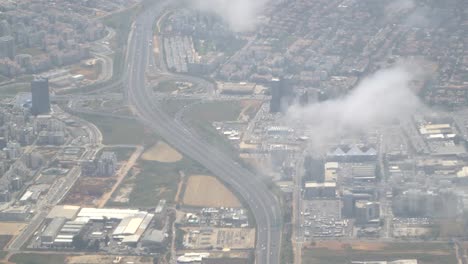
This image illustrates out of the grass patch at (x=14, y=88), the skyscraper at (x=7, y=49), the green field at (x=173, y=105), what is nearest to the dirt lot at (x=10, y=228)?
the green field at (x=173, y=105)

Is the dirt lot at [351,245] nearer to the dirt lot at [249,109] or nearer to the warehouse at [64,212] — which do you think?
the warehouse at [64,212]

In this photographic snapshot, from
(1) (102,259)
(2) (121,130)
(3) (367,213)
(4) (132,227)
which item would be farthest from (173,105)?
(1) (102,259)

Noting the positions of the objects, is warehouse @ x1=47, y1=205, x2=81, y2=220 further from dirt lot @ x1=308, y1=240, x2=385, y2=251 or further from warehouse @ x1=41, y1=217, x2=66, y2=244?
dirt lot @ x1=308, y1=240, x2=385, y2=251

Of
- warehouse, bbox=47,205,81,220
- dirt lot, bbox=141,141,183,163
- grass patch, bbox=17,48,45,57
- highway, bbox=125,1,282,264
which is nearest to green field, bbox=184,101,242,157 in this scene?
highway, bbox=125,1,282,264

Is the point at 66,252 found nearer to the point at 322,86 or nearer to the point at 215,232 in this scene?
the point at 215,232

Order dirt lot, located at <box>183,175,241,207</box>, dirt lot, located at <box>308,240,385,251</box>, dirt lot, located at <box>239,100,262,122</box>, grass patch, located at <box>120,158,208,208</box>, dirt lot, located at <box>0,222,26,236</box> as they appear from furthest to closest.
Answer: dirt lot, located at <box>239,100,262,122</box>
grass patch, located at <box>120,158,208,208</box>
dirt lot, located at <box>183,175,241,207</box>
dirt lot, located at <box>0,222,26,236</box>
dirt lot, located at <box>308,240,385,251</box>

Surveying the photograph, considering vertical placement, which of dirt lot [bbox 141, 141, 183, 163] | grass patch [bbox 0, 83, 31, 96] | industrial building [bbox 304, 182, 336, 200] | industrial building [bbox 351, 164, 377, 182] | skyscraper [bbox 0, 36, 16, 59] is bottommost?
industrial building [bbox 304, 182, 336, 200]

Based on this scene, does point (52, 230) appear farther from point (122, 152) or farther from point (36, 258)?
point (122, 152)
